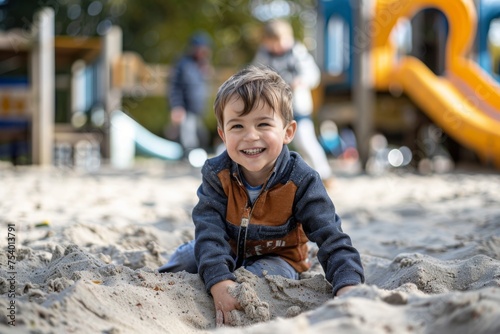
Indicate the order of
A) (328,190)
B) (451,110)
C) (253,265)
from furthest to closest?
(451,110) → (328,190) → (253,265)

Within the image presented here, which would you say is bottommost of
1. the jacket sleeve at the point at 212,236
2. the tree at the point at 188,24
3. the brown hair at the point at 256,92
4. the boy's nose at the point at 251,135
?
the jacket sleeve at the point at 212,236

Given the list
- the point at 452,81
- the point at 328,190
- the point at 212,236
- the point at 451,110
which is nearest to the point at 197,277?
the point at 212,236

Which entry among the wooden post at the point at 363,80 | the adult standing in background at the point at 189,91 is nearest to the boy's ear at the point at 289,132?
the wooden post at the point at 363,80

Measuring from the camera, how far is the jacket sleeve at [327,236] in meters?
1.90

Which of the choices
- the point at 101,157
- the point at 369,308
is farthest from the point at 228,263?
the point at 101,157

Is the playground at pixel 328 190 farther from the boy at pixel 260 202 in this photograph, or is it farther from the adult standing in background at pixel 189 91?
the adult standing in background at pixel 189 91

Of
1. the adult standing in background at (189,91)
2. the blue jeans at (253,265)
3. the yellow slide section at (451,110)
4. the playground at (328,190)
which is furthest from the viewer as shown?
the adult standing in background at (189,91)

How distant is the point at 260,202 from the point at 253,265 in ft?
0.75

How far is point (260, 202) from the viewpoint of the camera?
204 centimetres

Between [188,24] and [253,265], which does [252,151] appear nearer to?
[253,265]

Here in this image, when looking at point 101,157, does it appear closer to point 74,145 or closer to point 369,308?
point 74,145

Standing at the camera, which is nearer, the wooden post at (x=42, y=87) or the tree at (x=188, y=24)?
the wooden post at (x=42, y=87)

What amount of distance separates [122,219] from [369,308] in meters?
2.14

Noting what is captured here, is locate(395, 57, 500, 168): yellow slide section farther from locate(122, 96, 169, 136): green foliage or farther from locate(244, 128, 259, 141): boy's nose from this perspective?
locate(122, 96, 169, 136): green foliage
